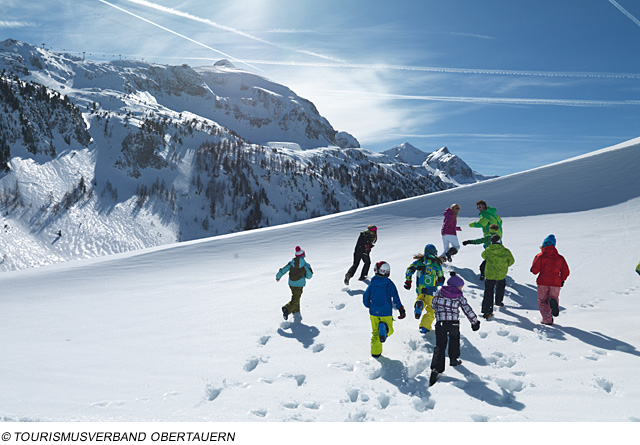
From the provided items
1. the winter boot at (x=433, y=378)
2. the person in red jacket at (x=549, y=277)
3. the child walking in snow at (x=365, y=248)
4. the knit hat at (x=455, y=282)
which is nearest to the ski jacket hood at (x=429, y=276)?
the knit hat at (x=455, y=282)

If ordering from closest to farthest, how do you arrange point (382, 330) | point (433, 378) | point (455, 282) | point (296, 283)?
point (433, 378) → point (455, 282) → point (382, 330) → point (296, 283)

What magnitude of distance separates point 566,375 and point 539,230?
11469 mm

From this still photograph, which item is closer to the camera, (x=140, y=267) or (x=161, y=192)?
(x=140, y=267)

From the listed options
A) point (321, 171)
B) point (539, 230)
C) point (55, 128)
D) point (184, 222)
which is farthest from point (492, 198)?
point (321, 171)

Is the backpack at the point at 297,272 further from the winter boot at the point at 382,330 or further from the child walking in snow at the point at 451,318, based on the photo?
the child walking in snow at the point at 451,318

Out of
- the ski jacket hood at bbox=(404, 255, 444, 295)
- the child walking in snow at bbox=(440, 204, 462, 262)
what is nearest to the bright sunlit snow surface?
the child walking in snow at bbox=(440, 204, 462, 262)

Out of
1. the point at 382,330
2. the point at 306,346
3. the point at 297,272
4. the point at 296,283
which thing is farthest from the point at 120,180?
the point at 382,330

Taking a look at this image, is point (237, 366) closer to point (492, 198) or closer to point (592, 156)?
point (492, 198)

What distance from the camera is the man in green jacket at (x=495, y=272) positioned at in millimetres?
7805

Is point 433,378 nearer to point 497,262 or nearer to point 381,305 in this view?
point 381,305

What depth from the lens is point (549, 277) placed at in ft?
24.7

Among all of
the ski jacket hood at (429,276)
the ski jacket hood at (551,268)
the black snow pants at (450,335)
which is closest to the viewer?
the black snow pants at (450,335)

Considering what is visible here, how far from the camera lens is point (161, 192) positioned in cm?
9988

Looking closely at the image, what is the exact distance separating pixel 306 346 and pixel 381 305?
5.95ft
